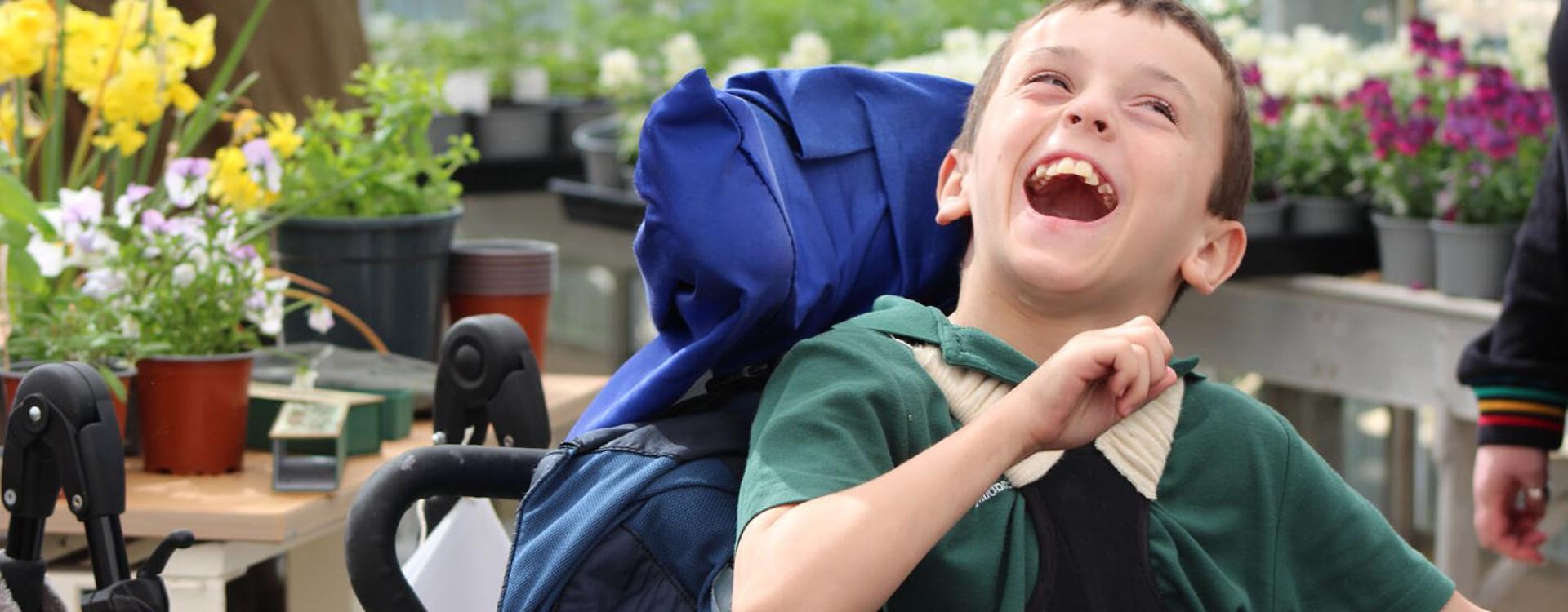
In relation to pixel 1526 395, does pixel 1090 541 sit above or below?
above

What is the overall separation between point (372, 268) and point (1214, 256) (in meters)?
1.19

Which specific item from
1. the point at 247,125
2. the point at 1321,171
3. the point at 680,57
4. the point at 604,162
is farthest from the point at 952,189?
the point at 680,57

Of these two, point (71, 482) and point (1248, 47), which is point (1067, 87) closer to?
point (71, 482)

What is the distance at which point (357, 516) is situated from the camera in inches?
46.8

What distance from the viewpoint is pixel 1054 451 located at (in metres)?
1.19

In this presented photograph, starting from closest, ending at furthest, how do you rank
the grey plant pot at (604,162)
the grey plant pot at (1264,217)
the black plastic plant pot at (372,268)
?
the black plastic plant pot at (372,268) → the grey plant pot at (1264,217) → the grey plant pot at (604,162)

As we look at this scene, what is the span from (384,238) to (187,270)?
338mm

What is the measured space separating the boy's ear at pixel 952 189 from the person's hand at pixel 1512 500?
3.17 feet

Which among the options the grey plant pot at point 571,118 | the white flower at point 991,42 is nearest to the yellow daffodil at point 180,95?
the white flower at point 991,42

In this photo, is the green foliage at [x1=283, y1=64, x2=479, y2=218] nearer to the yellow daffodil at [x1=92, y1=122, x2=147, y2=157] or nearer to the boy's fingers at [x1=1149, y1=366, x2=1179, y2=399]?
the yellow daffodil at [x1=92, y1=122, x2=147, y2=157]

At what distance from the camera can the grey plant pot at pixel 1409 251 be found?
3312 mm

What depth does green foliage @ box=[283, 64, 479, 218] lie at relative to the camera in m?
2.16

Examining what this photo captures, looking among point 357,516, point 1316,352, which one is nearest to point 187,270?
point 357,516

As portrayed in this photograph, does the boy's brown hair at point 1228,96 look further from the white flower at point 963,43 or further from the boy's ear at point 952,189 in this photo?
the white flower at point 963,43
